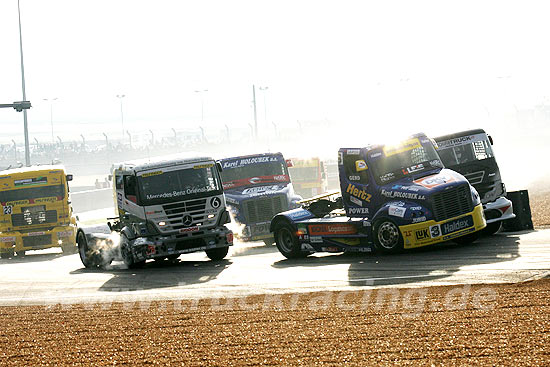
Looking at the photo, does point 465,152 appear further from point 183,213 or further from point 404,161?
point 183,213

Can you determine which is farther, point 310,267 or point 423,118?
point 423,118

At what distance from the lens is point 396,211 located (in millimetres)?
15867

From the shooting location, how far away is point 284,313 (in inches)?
425

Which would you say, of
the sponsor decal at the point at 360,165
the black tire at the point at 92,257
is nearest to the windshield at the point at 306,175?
the black tire at the point at 92,257

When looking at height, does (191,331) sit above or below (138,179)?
below

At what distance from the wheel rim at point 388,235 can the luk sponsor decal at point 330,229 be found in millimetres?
687

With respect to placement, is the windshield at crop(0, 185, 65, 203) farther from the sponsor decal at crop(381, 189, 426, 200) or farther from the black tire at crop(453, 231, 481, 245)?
the black tire at crop(453, 231, 481, 245)

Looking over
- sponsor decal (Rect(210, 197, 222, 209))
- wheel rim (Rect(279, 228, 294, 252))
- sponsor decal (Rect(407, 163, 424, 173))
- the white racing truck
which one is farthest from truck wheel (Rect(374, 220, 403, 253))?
sponsor decal (Rect(210, 197, 222, 209))

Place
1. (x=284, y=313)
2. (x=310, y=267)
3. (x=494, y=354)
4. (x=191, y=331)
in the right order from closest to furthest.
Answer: (x=494, y=354)
(x=191, y=331)
(x=284, y=313)
(x=310, y=267)

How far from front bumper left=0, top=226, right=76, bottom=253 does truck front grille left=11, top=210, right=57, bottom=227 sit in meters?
0.28

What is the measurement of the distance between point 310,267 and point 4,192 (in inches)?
558

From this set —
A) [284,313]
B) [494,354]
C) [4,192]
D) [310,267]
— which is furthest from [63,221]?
[494,354]

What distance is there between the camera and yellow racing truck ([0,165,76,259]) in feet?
88.1

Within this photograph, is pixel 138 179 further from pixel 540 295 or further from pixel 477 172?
pixel 540 295
